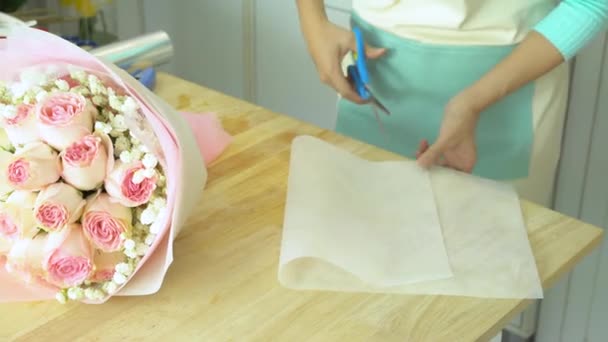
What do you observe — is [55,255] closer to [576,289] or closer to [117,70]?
[117,70]

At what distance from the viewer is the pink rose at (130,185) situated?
0.79 meters

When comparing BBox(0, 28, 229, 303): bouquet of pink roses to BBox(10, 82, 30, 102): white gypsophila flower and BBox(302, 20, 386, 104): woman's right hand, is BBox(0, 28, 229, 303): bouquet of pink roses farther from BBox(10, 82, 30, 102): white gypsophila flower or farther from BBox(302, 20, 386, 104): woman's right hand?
BBox(302, 20, 386, 104): woman's right hand

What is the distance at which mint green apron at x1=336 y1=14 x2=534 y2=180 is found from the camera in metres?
1.24

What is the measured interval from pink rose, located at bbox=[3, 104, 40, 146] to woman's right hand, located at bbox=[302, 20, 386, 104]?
0.53m

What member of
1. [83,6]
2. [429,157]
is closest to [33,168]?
[429,157]

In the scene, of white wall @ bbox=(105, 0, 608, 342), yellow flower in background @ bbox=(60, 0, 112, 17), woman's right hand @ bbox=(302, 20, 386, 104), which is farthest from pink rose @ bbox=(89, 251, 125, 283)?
yellow flower in background @ bbox=(60, 0, 112, 17)

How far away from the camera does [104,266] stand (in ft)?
2.68

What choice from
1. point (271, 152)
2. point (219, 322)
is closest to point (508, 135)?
point (271, 152)

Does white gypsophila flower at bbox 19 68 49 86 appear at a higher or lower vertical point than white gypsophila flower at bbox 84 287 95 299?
higher

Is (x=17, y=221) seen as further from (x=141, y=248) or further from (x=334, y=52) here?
(x=334, y=52)

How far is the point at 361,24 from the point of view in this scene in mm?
1321

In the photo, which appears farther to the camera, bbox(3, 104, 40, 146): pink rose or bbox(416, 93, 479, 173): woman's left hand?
bbox(416, 93, 479, 173): woman's left hand

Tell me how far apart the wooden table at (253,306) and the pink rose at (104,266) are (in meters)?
0.03

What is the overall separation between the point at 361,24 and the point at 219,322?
2.21ft
